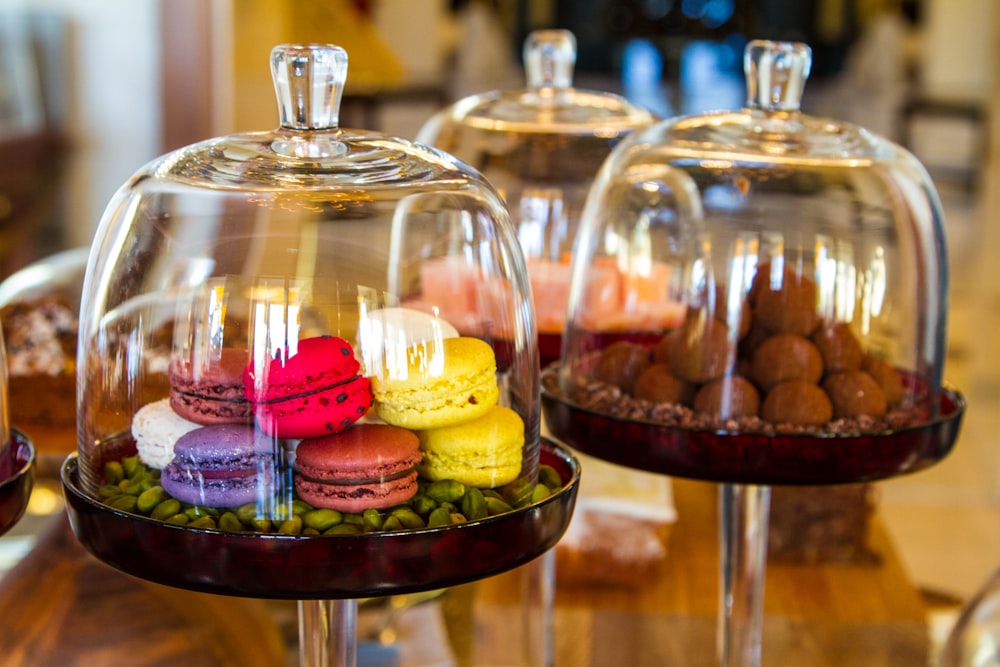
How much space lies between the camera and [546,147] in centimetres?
101

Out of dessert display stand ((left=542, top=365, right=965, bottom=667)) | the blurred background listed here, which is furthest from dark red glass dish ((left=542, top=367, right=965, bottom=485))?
the blurred background

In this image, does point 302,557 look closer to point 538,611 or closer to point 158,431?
point 158,431

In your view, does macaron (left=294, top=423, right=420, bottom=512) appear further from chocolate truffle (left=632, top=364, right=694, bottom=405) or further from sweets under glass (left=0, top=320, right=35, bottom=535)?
chocolate truffle (left=632, top=364, right=694, bottom=405)

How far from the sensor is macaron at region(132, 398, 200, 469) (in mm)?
515

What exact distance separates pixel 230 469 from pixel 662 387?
296mm

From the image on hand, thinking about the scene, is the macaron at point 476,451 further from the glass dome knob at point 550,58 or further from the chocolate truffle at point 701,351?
the glass dome knob at point 550,58

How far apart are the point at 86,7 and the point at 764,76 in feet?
8.06

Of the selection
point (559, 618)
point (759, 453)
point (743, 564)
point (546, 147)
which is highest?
point (546, 147)

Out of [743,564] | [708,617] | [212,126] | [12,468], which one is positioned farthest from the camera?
[212,126]

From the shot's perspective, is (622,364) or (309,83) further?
(622,364)

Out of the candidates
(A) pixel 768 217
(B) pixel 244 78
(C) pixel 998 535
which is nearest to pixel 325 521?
(A) pixel 768 217

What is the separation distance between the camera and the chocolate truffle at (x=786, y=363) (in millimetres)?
696

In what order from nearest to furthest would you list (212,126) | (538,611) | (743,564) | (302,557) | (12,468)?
(302,557), (12,468), (743,564), (538,611), (212,126)

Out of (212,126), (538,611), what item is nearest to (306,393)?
(538,611)
